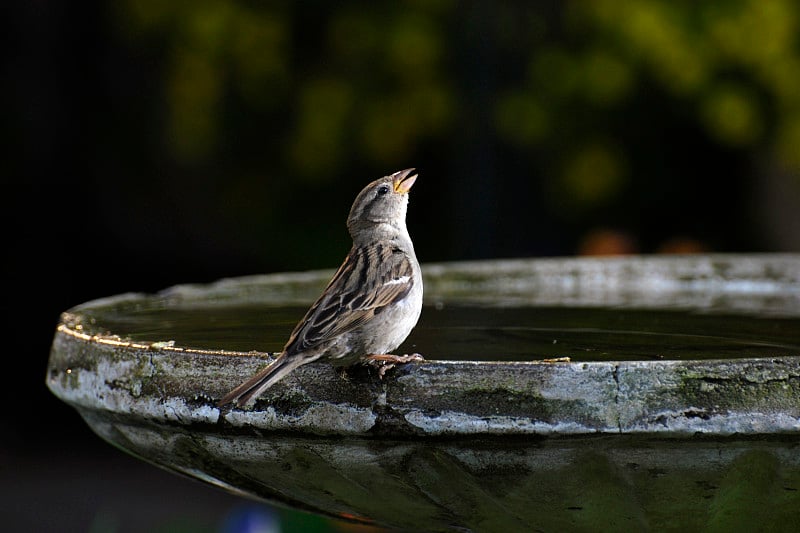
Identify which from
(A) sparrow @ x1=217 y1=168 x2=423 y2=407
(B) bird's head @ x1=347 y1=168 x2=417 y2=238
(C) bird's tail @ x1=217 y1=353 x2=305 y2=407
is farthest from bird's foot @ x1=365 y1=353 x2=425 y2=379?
(B) bird's head @ x1=347 y1=168 x2=417 y2=238

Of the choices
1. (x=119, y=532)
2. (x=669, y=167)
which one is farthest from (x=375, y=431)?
(x=669, y=167)

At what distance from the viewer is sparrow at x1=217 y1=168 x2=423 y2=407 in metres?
1.98

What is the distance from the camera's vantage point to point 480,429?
1847 mm

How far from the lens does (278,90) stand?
30.0 feet

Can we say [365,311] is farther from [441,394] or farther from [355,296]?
[441,394]

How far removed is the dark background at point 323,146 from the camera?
754 cm

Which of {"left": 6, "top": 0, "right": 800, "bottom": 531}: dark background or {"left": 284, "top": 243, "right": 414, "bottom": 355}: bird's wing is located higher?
{"left": 6, "top": 0, "right": 800, "bottom": 531}: dark background

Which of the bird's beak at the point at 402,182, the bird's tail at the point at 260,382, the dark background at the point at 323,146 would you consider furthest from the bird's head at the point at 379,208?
the dark background at the point at 323,146

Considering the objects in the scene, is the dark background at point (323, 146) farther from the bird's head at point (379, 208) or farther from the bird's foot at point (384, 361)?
the bird's foot at point (384, 361)

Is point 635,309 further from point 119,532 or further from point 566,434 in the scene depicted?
point 119,532

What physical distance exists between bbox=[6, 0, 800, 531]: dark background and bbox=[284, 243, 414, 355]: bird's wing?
4.31 m

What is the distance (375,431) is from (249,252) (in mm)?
8372

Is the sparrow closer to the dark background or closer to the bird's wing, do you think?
the bird's wing

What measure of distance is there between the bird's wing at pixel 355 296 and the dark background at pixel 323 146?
14.1ft
